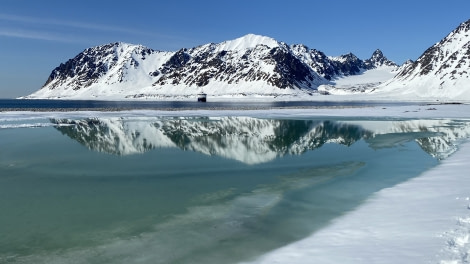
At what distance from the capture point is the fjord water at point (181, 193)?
9977mm

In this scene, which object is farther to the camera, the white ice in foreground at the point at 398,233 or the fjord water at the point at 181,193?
the fjord water at the point at 181,193

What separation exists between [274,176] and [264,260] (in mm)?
9224

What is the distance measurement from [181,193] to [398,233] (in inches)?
329

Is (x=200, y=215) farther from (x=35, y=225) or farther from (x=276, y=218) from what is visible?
(x=35, y=225)

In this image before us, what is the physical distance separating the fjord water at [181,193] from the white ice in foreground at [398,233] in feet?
2.11

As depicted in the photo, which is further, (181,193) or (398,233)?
(181,193)

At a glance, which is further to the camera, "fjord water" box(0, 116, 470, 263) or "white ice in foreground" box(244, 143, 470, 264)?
"fjord water" box(0, 116, 470, 263)

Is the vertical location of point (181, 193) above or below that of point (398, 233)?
below

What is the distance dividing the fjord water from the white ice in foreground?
64 centimetres

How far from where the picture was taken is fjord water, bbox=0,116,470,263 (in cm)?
998

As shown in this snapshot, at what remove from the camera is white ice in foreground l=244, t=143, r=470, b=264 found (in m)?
8.51

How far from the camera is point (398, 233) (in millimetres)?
9930

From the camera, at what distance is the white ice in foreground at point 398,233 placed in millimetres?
8508

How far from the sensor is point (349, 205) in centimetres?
1324
